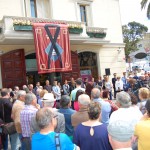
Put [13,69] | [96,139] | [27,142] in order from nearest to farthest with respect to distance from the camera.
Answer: [96,139], [27,142], [13,69]

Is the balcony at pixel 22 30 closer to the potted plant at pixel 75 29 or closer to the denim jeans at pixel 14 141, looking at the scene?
the potted plant at pixel 75 29

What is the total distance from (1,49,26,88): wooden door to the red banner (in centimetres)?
156

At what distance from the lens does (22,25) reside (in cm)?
1530

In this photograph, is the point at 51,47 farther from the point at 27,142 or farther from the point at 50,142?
the point at 50,142

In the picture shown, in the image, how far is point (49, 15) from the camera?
61.8ft

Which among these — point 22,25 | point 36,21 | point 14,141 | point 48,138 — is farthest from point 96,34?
point 48,138

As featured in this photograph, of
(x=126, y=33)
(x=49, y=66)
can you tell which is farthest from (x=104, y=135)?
(x=126, y=33)

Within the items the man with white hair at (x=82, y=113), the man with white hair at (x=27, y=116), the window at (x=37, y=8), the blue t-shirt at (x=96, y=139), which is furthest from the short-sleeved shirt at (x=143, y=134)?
the window at (x=37, y=8)

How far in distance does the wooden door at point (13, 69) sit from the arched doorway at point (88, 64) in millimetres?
4892

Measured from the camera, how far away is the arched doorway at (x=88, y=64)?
20.0 meters

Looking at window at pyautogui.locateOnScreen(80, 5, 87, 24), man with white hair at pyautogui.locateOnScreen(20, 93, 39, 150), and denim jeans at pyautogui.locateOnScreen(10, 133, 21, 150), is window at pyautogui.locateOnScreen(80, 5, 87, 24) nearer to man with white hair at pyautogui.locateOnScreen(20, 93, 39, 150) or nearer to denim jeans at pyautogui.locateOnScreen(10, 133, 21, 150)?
denim jeans at pyautogui.locateOnScreen(10, 133, 21, 150)

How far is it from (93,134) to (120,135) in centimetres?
57

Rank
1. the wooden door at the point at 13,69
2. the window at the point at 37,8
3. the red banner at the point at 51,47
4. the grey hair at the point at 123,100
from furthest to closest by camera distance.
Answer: the window at the point at 37,8 < the wooden door at the point at 13,69 < the red banner at the point at 51,47 < the grey hair at the point at 123,100

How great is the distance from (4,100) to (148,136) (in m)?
4.35
